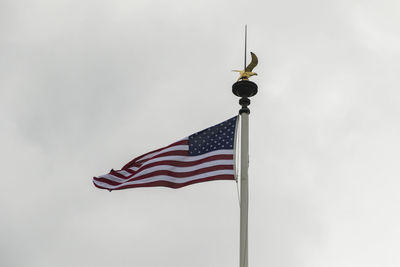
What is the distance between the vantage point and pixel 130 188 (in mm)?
17641

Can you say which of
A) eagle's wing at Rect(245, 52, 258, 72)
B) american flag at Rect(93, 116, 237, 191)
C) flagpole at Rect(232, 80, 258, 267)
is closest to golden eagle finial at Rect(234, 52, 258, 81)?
eagle's wing at Rect(245, 52, 258, 72)

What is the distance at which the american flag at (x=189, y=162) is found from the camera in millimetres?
16828

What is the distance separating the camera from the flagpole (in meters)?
14.6

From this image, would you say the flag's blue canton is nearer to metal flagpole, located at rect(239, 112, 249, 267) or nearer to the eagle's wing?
metal flagpole, located at rect(239, 112, 249, 267)

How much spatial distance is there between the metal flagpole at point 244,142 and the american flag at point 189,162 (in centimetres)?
69

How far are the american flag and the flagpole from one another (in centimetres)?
69

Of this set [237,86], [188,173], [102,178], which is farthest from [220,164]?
[102,178]

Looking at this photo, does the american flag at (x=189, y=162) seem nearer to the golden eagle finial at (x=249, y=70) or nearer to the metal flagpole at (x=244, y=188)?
the metal flagpole at (x=244, y=188)

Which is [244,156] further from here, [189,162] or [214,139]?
[189,162]

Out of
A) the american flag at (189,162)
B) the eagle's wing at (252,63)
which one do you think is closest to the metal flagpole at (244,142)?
the eagle's wing at (252,63)

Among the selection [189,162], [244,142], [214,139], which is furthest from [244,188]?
[189,162]

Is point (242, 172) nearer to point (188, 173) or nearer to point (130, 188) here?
point (188, 173)

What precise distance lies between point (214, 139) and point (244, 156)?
1.74 m

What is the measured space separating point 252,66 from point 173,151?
3620 millimetres
